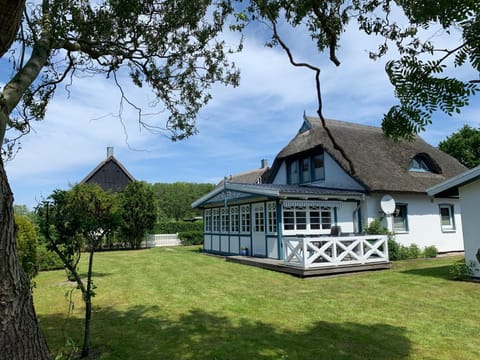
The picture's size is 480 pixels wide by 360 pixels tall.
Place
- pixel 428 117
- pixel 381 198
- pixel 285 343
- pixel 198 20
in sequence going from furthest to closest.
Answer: pixel 381 198, pixel 198 20, pixel 285 343, pixel 428 117

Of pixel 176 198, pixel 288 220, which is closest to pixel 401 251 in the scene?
pixel 288 220

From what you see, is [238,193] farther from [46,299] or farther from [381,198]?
[46,299]

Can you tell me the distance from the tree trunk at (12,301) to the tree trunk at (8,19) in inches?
36.1

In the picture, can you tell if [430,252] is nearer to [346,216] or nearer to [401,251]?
[401,251]

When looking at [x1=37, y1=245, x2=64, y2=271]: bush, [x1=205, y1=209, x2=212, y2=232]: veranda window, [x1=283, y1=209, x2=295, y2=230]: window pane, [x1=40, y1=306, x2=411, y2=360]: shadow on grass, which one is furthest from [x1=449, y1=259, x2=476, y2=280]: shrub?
[x1=37, y1=245, x2=64, y2=271]: bush

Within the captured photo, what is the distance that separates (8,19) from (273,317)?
20.7 feet

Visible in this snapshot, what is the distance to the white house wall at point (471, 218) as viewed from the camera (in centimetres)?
1010

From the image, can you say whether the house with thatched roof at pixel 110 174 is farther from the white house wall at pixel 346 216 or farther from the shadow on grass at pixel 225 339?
the shadow on grass at pixel 225 339

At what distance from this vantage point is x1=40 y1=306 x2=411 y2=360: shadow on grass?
5.01 m

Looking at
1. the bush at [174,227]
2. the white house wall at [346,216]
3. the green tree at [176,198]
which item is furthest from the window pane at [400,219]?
the green tree at [176,198]

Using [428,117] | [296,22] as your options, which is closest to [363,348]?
[428,117]

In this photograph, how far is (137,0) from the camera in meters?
6.25

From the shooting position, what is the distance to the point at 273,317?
691cm

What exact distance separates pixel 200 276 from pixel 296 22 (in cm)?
959
